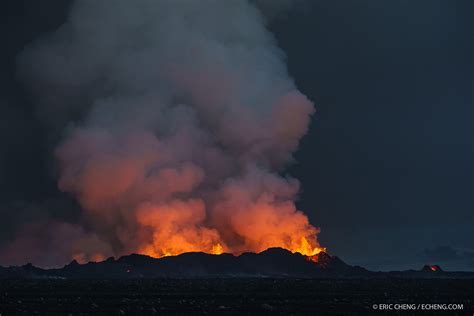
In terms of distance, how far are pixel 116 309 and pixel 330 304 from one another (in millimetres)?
29323

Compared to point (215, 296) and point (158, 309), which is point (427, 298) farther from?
point (158, 309)

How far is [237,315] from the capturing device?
99.2 meters

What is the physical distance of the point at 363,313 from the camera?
101 m

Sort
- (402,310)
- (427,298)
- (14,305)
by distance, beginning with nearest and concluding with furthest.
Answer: (402,310) → (14,305) → (427,298)

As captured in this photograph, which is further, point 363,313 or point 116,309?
point 116,309

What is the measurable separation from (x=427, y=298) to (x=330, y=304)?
1931 cm

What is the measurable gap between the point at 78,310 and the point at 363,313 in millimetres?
34163

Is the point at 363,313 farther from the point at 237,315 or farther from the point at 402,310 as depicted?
the point at 237,315

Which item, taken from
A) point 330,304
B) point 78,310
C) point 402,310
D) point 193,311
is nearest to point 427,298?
point 330,304

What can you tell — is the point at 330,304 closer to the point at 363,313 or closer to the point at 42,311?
the point at 363,313

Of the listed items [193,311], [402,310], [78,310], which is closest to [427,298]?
[402,310]

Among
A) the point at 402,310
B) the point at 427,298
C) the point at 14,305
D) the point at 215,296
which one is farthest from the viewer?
the point at 215,296

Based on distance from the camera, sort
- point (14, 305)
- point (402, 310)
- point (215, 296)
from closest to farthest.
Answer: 1. point (402, 310)
2. point (14, 305)
3. point (215, 296)

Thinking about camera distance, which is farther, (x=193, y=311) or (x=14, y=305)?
(x=14, y=305)
